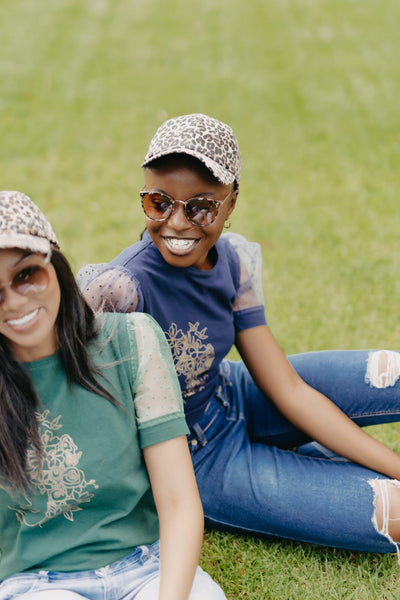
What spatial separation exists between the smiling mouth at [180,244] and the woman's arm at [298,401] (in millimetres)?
507

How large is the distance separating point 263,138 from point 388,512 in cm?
561

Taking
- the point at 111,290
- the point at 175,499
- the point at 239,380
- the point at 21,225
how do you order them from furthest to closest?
→ 1. the point at 239,380
2. the point at 111,290
3. the point at 175,499
4. the point at 21,225

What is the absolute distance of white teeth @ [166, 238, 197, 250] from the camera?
2.21 m

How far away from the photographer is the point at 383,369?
2715 mm

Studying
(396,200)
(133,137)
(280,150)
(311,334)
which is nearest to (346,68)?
(280,150)

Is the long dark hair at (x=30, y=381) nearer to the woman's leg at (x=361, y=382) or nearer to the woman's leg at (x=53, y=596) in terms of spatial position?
the woman's leg at (x=53, y=596)

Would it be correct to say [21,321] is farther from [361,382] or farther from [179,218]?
[361,382]

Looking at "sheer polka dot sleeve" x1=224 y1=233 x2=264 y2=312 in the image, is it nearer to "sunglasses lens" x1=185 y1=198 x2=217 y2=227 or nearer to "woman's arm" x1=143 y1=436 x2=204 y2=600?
"sunglasses lens" x1=185 y1=198 x2=217 y2=227

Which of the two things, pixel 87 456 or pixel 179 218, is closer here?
pixel 87 456

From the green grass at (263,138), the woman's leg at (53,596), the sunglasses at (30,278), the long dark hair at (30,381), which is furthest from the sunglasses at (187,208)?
the green grass at (263,138)

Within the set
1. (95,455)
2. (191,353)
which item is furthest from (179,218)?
(95,455)

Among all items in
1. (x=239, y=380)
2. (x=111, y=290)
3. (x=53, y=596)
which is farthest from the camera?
(x=239, y=380)

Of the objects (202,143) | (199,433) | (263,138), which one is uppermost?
(263,138)

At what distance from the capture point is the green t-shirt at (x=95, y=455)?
179 cm
